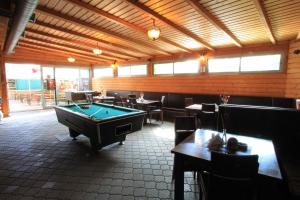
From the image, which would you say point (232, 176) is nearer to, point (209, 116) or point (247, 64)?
point (209, 116)

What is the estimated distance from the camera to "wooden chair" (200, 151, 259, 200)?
4.56 ft

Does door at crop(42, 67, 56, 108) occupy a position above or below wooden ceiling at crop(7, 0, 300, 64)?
below

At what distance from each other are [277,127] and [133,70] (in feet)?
25.3

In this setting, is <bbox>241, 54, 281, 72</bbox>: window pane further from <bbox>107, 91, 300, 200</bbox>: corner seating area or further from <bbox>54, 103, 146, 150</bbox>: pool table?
<bbox>54, 103, 146, 150</bbox>: pool table

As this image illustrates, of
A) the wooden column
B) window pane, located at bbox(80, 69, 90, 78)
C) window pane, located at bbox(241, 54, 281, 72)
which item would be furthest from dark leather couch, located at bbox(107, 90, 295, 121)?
the wooden column

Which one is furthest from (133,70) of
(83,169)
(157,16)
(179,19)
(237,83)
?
(83,169)

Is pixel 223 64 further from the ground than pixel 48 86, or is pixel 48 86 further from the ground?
pixel 223 64

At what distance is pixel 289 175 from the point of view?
7.77 ft

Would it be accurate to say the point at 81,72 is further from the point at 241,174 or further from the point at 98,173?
the point at 241,174

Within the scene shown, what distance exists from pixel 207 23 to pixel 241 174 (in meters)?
3.68

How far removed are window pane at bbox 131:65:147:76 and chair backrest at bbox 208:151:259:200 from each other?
305 inches

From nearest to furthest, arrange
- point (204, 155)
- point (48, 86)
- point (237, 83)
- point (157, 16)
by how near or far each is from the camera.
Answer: point (204, 155)
point (157, 16)
point (237, 83)
point (48, 86)

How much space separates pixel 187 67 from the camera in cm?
750

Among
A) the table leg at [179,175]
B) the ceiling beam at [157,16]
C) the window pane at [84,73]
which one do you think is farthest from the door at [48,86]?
the table leg at [179,175]
